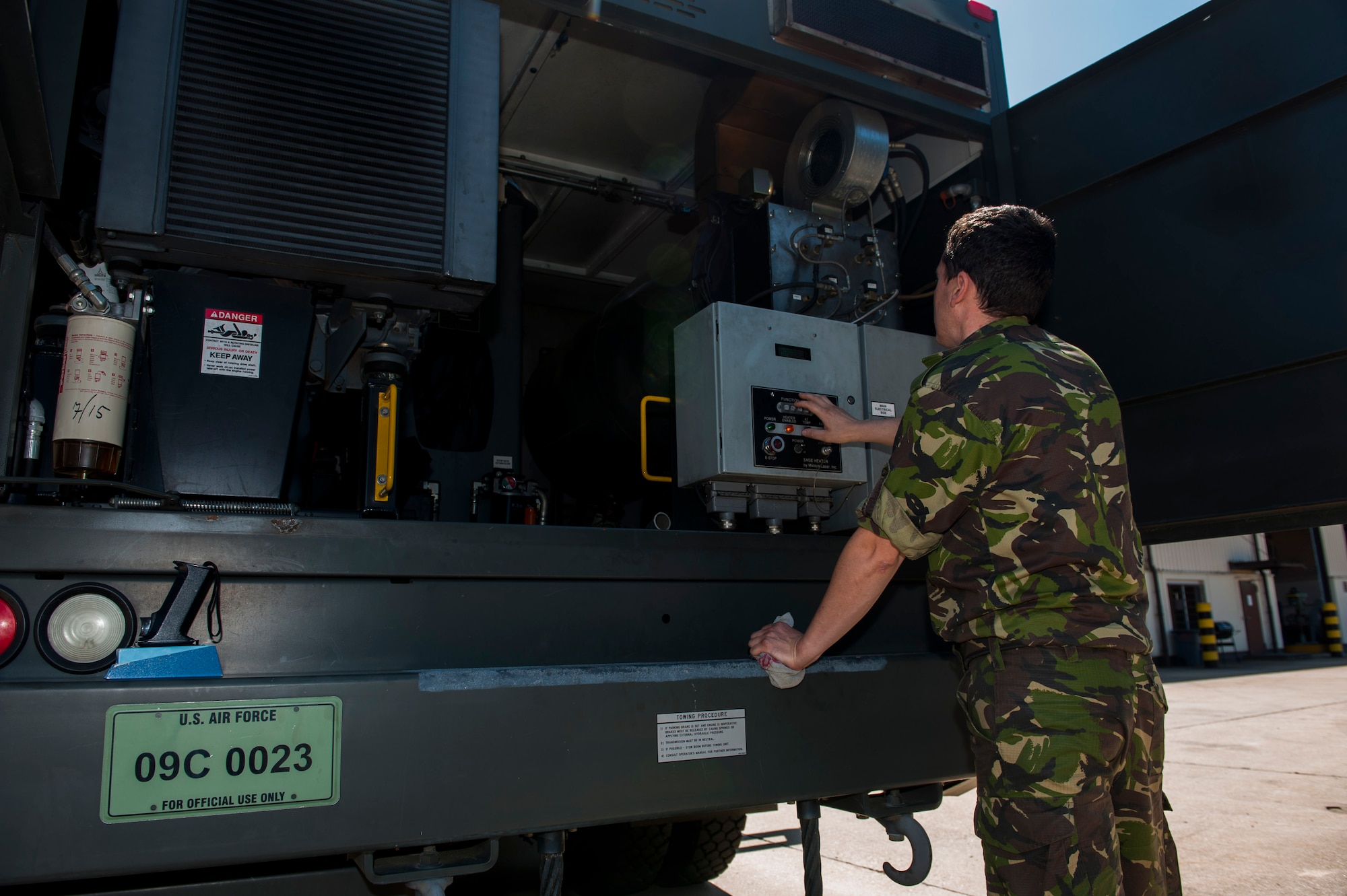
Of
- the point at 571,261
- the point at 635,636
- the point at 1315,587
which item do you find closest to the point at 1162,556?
the point at 1315,587

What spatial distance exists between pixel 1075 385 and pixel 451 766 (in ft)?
4.50

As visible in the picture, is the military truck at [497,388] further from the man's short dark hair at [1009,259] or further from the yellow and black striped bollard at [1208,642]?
the yellow and black striped bollard at [1208,642]

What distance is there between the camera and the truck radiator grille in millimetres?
1774

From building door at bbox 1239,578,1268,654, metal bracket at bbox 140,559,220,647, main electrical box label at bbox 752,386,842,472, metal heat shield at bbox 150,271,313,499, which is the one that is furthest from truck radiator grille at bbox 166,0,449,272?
building door at bbox 1239,578,1268,654

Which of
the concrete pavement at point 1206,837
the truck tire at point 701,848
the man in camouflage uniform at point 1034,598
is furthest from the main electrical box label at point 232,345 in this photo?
the truck tire at point 701,848

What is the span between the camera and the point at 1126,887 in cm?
168

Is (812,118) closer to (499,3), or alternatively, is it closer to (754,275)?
(754,275)

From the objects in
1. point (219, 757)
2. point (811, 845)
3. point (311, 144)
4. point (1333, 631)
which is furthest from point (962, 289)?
point (1333, 631)

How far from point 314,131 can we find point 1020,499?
167 cm

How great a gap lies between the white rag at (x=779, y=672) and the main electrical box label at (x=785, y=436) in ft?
1.96

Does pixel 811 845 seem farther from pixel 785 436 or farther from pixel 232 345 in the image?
pixel 232 345

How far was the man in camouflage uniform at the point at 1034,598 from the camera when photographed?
1.50m

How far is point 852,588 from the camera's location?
1.70m

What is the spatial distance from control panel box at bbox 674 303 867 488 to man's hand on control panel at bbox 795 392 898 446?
0.03m
